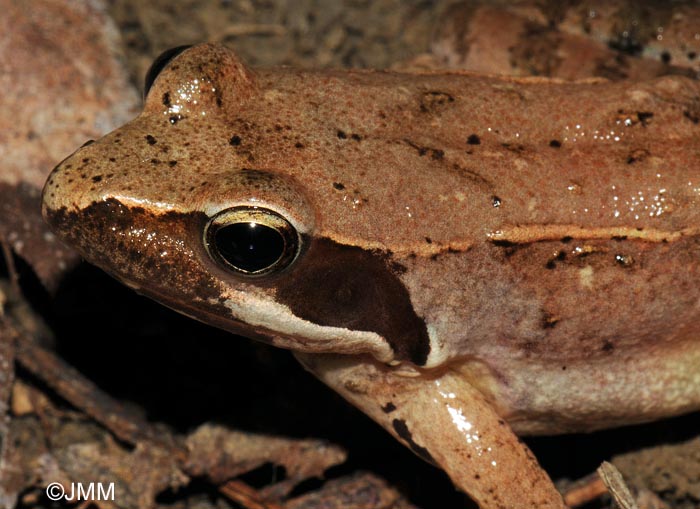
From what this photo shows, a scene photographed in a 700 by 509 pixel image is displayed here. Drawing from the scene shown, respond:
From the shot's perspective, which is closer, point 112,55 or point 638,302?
point 638,302

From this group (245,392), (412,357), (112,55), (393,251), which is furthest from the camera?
(112,55)

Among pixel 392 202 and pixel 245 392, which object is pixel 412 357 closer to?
pixel 392 202

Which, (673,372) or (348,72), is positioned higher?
(348,72)

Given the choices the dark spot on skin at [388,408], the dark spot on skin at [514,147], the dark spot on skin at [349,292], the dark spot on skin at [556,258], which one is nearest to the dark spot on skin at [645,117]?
the dark spot on skin at [514,147]

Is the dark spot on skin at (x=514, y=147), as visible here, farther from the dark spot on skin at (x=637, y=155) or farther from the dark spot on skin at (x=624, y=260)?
the dark spot on skin at (x=624, y=260)

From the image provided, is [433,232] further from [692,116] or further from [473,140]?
[692,116]

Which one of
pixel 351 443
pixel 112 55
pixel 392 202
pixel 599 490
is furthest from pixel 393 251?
pixel 112 55

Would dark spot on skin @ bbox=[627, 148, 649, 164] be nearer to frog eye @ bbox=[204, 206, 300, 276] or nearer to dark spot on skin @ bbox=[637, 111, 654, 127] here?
dark spot on skin @ bbox=[637, 111, 654, 127]

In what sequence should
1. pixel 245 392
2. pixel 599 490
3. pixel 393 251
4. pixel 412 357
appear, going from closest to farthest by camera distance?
pixel 393 251 → pixel 412 357 → pixel 599 490 → pixel 245 392

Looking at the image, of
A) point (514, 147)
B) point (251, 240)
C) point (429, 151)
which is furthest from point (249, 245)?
point (514, 147)
